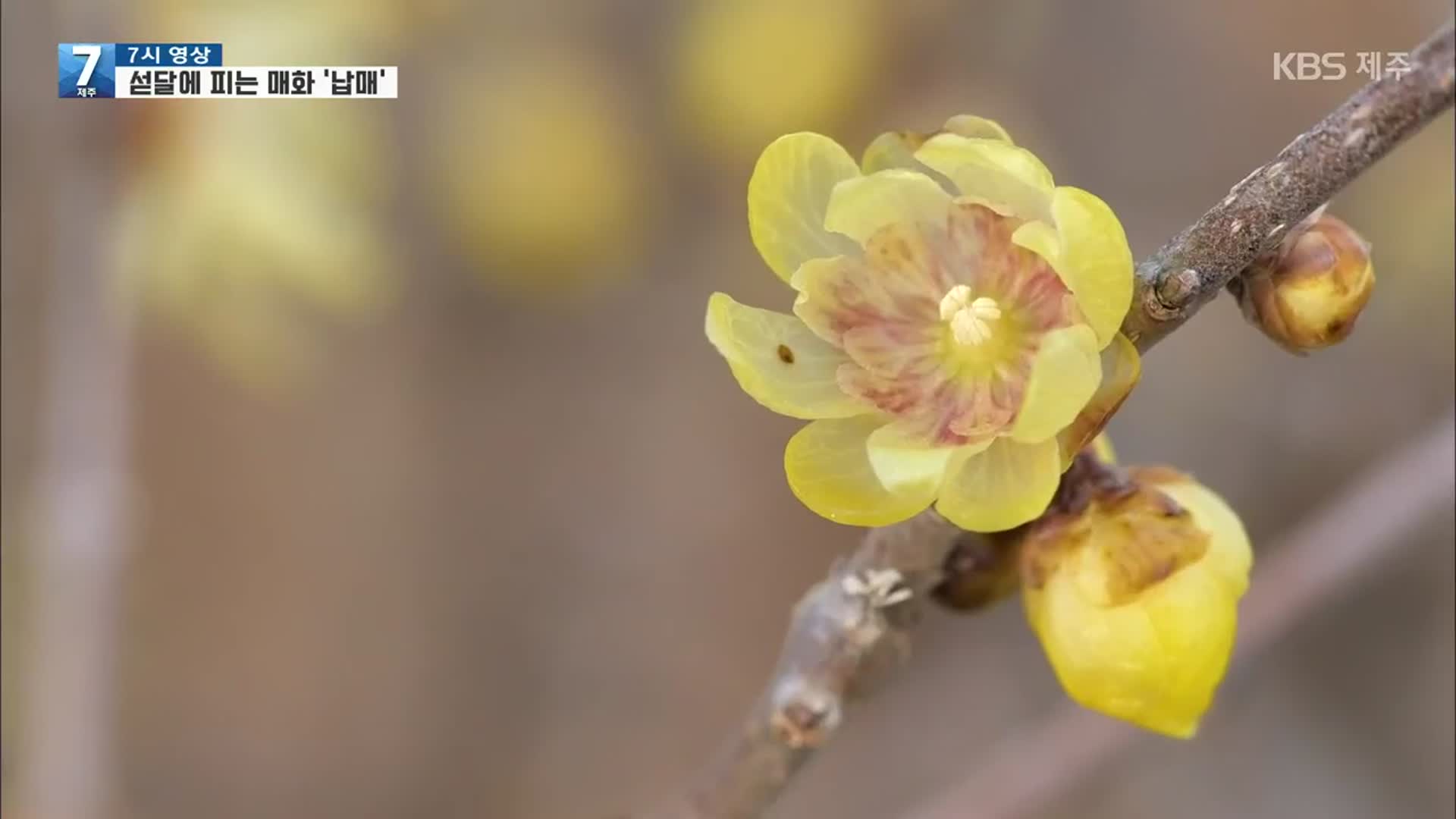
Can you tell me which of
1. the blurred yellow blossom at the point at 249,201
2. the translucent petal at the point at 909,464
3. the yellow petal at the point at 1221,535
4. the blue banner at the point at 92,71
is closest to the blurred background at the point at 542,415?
the blurred yellow blossom at the point at 249,201

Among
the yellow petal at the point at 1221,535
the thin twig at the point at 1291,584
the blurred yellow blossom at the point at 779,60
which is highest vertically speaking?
the blurred yellow blossom at the point at 779,60

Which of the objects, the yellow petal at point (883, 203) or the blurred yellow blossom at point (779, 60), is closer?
the yellow petal at point (883, 203)

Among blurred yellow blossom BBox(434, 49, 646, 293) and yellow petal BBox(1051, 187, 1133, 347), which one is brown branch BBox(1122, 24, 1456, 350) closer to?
yellow petal BBox(1051, 187, 1133, 347)

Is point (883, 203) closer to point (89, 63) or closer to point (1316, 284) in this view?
point (1316, 284)

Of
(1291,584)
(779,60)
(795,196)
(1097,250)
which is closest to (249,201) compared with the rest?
(779,60)

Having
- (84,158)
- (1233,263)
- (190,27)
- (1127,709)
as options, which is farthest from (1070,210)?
(84,158)

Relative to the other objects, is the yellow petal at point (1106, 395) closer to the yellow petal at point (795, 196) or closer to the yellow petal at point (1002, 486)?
the yellow petal at point (1002, 486)
